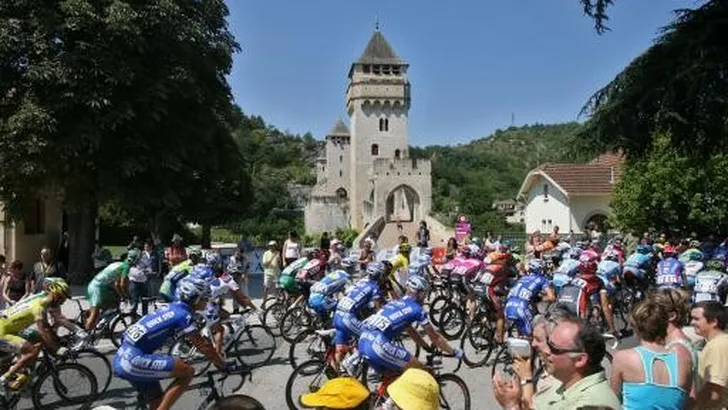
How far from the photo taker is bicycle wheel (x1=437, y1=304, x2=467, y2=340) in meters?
12.9

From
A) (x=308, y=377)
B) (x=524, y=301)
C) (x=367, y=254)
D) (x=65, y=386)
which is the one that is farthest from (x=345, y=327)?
(x=367, y=254)

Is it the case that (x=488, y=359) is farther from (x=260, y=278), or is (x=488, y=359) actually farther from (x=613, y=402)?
(x=260, y=278)

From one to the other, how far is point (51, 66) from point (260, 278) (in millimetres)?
10835

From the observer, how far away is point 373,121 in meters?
80.4

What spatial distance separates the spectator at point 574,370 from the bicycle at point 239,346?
655cm

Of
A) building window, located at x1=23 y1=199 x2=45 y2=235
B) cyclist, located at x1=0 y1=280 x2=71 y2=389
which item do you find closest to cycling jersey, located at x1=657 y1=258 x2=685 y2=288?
cyclist, located at x1=0 y1=280 x2=71 y2=389

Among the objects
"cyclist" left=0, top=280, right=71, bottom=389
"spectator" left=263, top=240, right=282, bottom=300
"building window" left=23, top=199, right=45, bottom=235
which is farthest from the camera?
"building window" left=23, top=199, right=45, bottom=235

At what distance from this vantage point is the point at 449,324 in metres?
13.2

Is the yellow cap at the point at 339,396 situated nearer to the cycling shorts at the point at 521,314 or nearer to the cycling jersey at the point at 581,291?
the cycling shorts at the point at 521,314

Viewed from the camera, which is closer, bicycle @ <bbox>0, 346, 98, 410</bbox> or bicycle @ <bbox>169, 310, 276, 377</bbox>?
bicycle @ <bbox>0, 346, 98, 410</bbox>

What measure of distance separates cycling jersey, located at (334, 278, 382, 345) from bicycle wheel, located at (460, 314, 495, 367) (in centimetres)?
271

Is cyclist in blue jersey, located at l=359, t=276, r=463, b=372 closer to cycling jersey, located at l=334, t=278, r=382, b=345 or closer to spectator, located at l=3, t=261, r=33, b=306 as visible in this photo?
cycling jersey, located at l=334, t=278, r=382, b=345

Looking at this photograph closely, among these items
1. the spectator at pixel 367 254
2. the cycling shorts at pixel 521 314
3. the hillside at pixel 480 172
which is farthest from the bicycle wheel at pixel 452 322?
the hillside at pixel 480 172

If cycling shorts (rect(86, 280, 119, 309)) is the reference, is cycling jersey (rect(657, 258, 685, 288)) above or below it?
above
